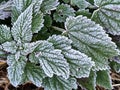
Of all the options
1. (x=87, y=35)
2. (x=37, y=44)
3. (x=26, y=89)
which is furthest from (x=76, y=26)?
(x=26, y=89)

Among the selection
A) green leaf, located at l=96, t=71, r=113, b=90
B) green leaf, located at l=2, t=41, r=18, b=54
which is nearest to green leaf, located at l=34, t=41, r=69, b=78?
green leaf, located at l=2, t=41, r=18, b=54

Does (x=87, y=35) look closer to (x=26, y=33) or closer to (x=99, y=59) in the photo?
(x=99, y=59)

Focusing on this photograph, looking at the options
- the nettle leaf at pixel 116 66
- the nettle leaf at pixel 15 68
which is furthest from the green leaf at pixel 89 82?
the nettle leaf at pixel 15 68

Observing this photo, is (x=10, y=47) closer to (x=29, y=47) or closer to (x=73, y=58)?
(x=29, y=47)

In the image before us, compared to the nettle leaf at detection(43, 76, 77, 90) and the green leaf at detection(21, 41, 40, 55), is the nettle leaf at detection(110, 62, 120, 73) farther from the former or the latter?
the green leaf at detection(21, 41, 40, 55)

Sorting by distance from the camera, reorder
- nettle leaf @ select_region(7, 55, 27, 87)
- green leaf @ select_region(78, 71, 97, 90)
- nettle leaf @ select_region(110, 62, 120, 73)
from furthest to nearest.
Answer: nettle leaf @ select_region(110, 62, 120, 73) → green leaf @ select_region(78, 71, 97, 90) → nettle leaf @ select_region(7, 55, 27, 87)

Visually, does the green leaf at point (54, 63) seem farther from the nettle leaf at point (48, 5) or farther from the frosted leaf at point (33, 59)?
the nettle leaf at point (48, 5)

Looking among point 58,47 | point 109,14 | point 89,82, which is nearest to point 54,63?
point 58,47
